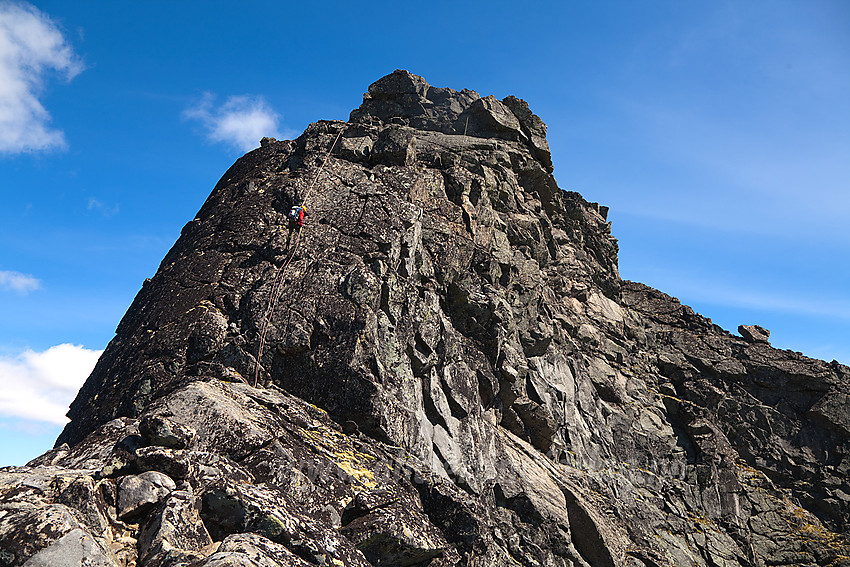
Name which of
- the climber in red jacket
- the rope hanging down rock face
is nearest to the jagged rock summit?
the rope hanging down rock face

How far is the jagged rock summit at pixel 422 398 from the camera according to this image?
14.9 m

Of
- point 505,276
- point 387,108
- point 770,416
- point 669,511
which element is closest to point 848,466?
point 770,416

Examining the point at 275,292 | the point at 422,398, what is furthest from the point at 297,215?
the point at 422,398

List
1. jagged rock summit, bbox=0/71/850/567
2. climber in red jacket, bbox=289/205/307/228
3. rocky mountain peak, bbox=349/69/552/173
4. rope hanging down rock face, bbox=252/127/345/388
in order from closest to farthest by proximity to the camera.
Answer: jagged rock summit, bbox=0/71/850/567
rope hanging down rock face, bbox=252/127/345/388
climber in red jacket, bbox=289/205/307/228
rocky mountain peak, bbox=349/69/552/173

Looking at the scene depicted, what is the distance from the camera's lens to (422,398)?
26.8m

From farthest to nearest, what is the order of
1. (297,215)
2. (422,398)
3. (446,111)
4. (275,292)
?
1. (446,111)
2. (297,215)
3. (422,398)
4. (275,292)

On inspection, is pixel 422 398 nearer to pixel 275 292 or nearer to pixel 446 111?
pixel 275 292

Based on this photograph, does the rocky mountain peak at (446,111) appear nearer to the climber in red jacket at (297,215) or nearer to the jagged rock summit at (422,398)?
the jagged rock summit at (422,398)

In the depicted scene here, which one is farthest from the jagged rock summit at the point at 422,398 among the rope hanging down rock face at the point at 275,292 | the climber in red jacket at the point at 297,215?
the climber in red jacket at the point at 297,215

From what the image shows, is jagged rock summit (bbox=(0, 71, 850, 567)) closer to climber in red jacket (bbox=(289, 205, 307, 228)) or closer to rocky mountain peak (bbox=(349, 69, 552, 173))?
rocky mountain peak (bbox=(349, 69, 552, 173))

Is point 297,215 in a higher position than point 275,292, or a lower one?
higher

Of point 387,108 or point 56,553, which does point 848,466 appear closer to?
point 387,108

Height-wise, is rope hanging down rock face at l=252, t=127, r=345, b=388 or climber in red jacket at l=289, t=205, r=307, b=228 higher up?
climber in red jacket at l=289, t=205, r=307, b=228

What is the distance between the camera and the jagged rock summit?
14914 mm
